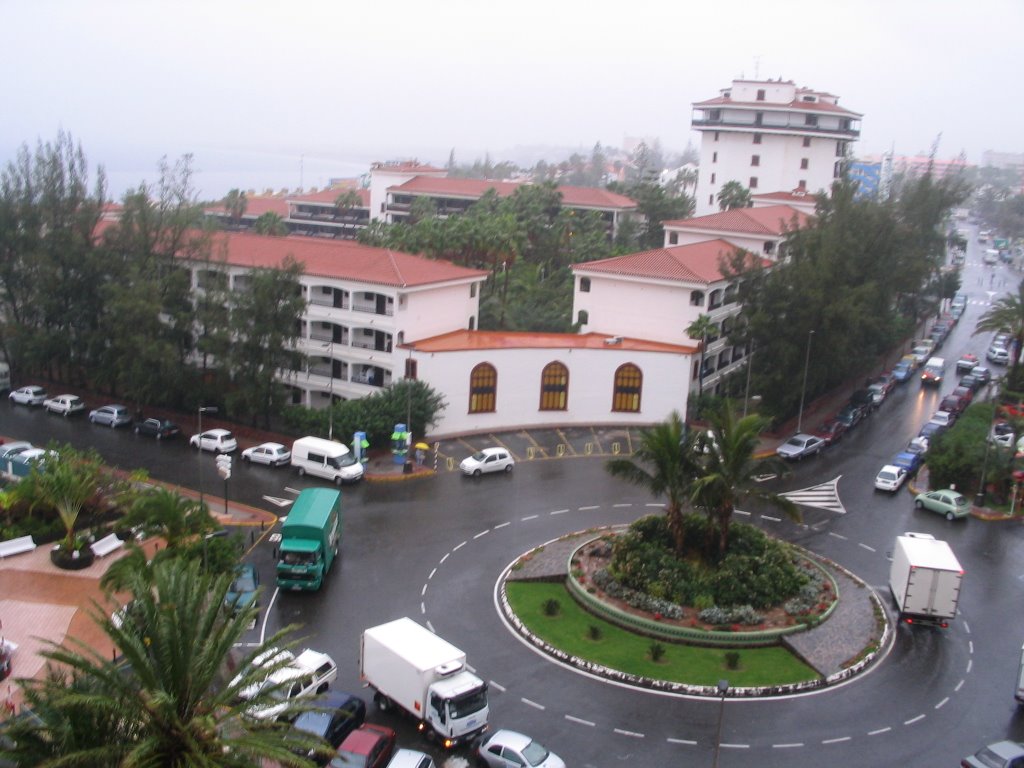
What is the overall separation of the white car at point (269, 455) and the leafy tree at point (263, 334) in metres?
3.61

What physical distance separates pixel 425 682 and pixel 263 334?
2612 cm

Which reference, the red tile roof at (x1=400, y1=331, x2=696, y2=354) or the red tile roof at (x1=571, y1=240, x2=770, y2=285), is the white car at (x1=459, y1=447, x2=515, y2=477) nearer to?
the red tile roof at (x1=400, y1=331, x2=696, y2=354)

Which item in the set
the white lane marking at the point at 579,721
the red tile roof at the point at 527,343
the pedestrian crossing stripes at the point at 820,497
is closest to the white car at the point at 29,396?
the red tile roof at the point at 527,343

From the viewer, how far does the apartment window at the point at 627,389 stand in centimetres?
4859

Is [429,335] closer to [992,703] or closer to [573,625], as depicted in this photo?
[573,625]

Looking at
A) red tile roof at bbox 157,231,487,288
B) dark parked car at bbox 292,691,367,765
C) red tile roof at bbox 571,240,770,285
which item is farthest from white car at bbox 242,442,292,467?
dark parked car at bbox 292,691,367,765

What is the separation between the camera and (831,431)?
159ft

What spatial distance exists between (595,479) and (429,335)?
43.5 feet

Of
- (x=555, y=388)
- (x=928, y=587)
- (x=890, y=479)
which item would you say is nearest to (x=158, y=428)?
(x=555, y=388)

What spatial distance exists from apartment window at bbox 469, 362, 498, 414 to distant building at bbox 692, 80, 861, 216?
182 ft

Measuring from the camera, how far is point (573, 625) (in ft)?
91.0

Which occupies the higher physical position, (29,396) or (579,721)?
(29,396)

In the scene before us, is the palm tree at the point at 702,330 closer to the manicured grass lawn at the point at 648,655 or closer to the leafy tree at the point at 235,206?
the manicured grass lawn at the point at 648,655

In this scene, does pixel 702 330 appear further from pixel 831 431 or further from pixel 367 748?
pixel 367 748
